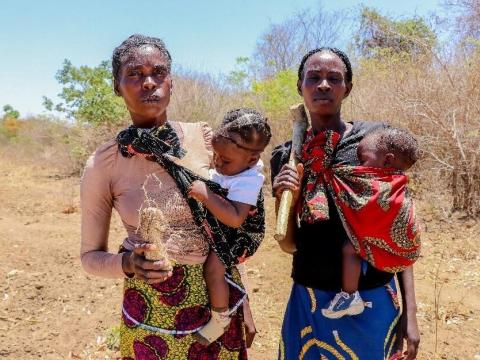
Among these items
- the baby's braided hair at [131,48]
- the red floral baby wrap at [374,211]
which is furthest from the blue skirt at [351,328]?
the baby's braided hair at [131,48]

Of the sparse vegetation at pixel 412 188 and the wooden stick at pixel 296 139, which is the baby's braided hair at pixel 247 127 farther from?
the sparse vegetation at pixel 412 188

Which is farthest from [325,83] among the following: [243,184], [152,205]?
[152,205]

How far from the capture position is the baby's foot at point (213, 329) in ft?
5.07

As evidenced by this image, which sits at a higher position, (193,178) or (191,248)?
(193,178)

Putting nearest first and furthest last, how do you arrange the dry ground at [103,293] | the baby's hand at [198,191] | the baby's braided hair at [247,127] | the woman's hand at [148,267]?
the woman's hand at [148,267] < the baby's hand at [198,191] < the baby's braided hair at [247,127] < the dry ground at [103,293]

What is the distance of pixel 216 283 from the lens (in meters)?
1.55

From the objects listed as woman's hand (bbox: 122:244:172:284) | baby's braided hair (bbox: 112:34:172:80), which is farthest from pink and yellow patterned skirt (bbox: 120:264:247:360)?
baby's braided hair (bbox: 112:34:172:80)

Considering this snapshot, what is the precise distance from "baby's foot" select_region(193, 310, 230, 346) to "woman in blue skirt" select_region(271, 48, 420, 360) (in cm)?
38

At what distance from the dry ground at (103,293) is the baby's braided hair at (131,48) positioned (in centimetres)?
246

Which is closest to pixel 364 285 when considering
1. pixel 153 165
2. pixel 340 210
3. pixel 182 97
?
pixel 340 210

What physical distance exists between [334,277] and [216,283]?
44 centimetres

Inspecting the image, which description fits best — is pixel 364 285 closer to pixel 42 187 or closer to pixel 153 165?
pixel 153 165

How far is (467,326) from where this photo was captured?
3.88 m

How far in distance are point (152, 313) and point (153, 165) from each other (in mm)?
480
